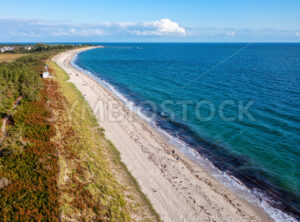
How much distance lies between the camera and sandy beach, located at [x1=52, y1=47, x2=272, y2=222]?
56.8 ft

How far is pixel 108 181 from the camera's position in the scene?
19312 mm

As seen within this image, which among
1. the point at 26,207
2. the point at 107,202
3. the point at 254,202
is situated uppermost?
the point at 26,207

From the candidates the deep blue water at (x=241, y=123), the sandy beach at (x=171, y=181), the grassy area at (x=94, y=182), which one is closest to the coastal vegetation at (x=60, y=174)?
the grassy area at (x=94, y=182)

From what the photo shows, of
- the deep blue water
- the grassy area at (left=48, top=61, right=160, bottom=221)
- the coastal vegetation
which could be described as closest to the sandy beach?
the grassy area at (left=48, top=61, right=160, bottom=221)

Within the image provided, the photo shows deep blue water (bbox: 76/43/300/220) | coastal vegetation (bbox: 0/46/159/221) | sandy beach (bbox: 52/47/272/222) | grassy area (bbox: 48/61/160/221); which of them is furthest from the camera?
deep blue water (bbox: 76/43/300/220)

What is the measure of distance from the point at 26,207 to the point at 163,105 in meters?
32.7

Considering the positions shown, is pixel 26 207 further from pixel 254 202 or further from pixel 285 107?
pixel 285 107

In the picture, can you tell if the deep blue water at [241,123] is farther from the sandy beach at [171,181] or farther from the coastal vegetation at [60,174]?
the coastal vegetation at [60,174]

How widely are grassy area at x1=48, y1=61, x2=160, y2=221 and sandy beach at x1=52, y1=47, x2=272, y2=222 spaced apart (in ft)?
3.93

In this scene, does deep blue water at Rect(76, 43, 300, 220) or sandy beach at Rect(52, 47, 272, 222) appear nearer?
sandy beach at Rect(52, 47, 272, 222)

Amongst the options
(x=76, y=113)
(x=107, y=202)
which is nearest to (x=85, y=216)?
(x=107, y=202)

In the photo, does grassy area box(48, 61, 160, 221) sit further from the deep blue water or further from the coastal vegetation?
the deep blue water

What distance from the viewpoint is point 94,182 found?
18.5 m

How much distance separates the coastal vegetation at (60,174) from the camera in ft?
48.1
